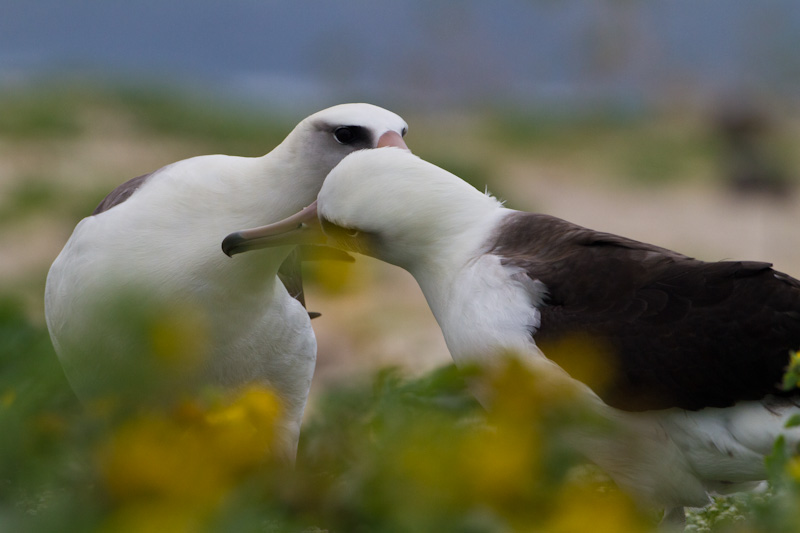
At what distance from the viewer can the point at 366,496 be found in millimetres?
1951

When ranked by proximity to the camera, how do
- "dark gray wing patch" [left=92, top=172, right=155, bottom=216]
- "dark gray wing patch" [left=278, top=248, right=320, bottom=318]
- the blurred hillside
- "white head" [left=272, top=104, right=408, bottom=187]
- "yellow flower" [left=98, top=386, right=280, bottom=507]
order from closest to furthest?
"yellow flower" [left=98, top=386, right=280, bottom=507], "white head" [left=272, top=104, right=408, bottom=187], "dark gray wing patch" [left=92, top=172, right=155, bottom=216], "dark gray wing patch" [left=278, top=248, right=320, bottom=318], the blurred hillside

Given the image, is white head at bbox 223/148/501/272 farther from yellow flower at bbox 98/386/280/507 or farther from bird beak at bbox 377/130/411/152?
yellow flower at bbox 98/386/280/507

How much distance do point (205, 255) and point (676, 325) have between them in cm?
151

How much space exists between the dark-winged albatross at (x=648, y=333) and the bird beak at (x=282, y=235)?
12 millimetres

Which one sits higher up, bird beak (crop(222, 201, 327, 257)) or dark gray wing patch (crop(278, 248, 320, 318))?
bird beak (crop(222, 201, 327, 257))

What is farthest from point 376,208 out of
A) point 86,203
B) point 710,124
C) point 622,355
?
point 710,124

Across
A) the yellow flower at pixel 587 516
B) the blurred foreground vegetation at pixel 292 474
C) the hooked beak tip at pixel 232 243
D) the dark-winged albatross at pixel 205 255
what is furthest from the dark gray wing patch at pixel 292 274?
the yellow flower at pixel 587 516

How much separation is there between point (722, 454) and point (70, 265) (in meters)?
2.18

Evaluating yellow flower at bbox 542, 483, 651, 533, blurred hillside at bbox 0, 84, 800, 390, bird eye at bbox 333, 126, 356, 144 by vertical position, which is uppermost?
yellow flower at bbox 542, 483, 651, 533

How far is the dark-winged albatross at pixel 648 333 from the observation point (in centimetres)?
304

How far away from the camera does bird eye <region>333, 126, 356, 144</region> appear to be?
11.9 feet

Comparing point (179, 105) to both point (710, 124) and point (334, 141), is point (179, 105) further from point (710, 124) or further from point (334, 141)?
point (334, 141)

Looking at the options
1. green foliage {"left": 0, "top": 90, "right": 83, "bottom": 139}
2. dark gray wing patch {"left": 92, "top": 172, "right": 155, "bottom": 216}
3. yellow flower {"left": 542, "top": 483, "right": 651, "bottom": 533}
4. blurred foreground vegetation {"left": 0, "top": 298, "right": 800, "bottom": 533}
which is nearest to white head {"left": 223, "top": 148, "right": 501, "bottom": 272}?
dark gray wing patch {"left": 92, "top": 172, "right": 155, "bottom": 216}

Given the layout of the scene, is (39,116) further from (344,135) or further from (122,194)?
(344,135)
